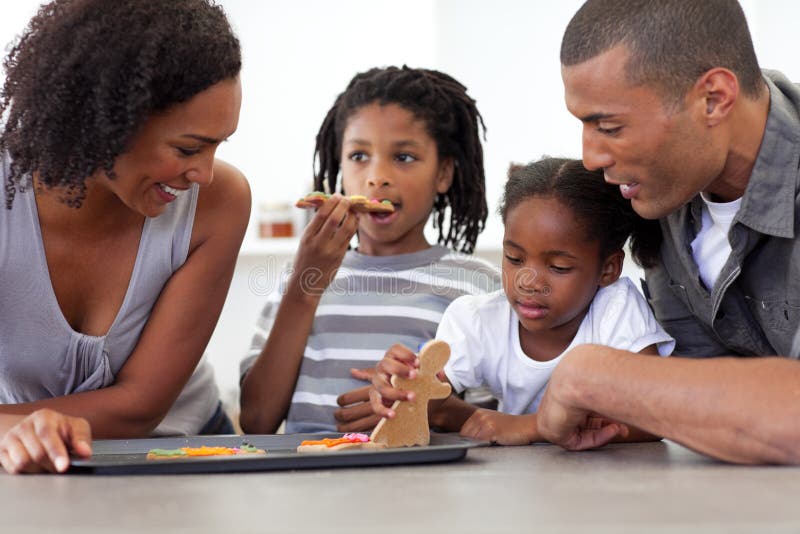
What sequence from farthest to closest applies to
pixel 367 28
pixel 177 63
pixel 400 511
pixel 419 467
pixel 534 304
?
1. pixel 367 28
2. pixel 534 304
3. pixel 177 63
4. pixel 419 467
5. pixel 400 511

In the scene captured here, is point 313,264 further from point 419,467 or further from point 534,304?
point 419,467

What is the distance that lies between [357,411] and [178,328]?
38 centimetres

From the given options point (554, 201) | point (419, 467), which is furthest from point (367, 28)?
point (419, 467)

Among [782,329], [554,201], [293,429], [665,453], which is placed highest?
[554,201]

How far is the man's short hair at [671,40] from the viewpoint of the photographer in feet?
4.57

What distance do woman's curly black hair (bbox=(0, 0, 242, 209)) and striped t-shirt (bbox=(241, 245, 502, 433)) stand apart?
2.40 feet

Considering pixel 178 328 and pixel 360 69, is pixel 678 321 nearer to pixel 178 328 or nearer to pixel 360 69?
pixel 178 328

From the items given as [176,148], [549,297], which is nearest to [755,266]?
[549,297]

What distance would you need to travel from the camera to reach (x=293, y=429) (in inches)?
79.6

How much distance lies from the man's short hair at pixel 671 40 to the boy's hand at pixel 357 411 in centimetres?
74

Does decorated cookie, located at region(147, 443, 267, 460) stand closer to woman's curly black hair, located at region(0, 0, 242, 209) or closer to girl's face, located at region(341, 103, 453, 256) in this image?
woman's curly black hair, located at region(0, 0, 242, 209)

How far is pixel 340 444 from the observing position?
1.29m

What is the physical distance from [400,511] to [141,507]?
0.24 m

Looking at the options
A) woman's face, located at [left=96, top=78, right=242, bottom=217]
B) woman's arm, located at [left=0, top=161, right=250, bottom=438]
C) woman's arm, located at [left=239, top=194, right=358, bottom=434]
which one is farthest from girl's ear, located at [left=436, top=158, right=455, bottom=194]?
woman's face, located at [left=96, top=78, right=242, bottom=217]
